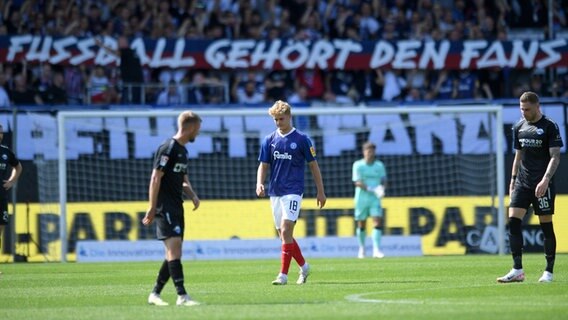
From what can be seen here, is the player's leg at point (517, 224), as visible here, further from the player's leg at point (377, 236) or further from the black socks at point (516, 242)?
the player's leg at point (377, 236)

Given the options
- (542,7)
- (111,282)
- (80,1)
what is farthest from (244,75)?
(111,282)

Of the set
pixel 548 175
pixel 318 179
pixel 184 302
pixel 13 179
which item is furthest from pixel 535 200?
pixel 13 179

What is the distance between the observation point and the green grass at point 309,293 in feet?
35.7

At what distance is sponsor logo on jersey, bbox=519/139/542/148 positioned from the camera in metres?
14.1

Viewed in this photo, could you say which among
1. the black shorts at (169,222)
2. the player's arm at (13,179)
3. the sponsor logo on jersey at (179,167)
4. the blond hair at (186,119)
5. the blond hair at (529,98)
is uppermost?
the blond hair at (529,98)

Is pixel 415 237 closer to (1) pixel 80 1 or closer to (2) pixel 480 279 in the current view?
(2) pixel 480 279

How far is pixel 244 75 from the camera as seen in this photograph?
29109 mm

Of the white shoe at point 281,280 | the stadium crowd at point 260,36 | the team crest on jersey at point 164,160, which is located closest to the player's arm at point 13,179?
the white shoe at point 281,280

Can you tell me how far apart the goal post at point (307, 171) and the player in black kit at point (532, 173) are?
9.24 metres

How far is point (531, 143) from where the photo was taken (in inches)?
558

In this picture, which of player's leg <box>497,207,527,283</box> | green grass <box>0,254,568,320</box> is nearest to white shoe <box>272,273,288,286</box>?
green grass <box>0,254,568,320</box>

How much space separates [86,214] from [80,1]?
7.73 m

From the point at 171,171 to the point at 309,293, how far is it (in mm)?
2599

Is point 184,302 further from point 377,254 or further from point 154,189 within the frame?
point 377,254
